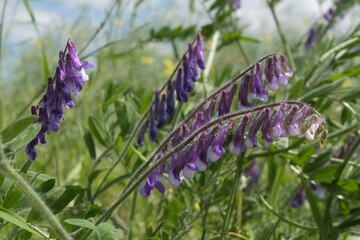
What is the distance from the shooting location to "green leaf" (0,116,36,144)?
4.03ft

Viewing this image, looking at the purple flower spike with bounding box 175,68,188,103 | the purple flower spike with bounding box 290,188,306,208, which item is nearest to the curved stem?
the purple flower spike with bounding box 175,68,188,103

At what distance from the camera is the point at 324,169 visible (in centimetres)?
200

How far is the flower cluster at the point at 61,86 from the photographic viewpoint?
4.62ft

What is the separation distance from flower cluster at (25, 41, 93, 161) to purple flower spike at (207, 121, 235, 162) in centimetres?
31

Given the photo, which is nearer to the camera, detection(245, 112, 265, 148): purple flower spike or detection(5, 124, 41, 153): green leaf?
detection(5, 124, 41, 153): green leaf

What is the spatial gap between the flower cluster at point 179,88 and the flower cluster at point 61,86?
1.63 feet

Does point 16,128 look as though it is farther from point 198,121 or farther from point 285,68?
point 285,68

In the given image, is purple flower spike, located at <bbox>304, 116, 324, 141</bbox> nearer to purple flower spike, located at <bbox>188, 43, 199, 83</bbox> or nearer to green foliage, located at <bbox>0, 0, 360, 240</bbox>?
green foliage, located at <bbox>0, 0, 360, 240</bbox>

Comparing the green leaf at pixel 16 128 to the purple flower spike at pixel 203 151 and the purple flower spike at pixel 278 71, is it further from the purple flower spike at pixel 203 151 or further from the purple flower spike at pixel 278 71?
the purple flower spike at pixel 278 71

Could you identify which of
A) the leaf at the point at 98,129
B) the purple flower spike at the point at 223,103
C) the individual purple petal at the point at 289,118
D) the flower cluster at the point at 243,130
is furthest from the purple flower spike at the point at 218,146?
the leaf at the point at 98,129

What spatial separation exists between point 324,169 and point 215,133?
728mm

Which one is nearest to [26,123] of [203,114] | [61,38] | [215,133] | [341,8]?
[215,133]

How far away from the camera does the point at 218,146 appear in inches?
54.2

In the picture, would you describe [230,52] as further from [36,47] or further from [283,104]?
[283,104]
